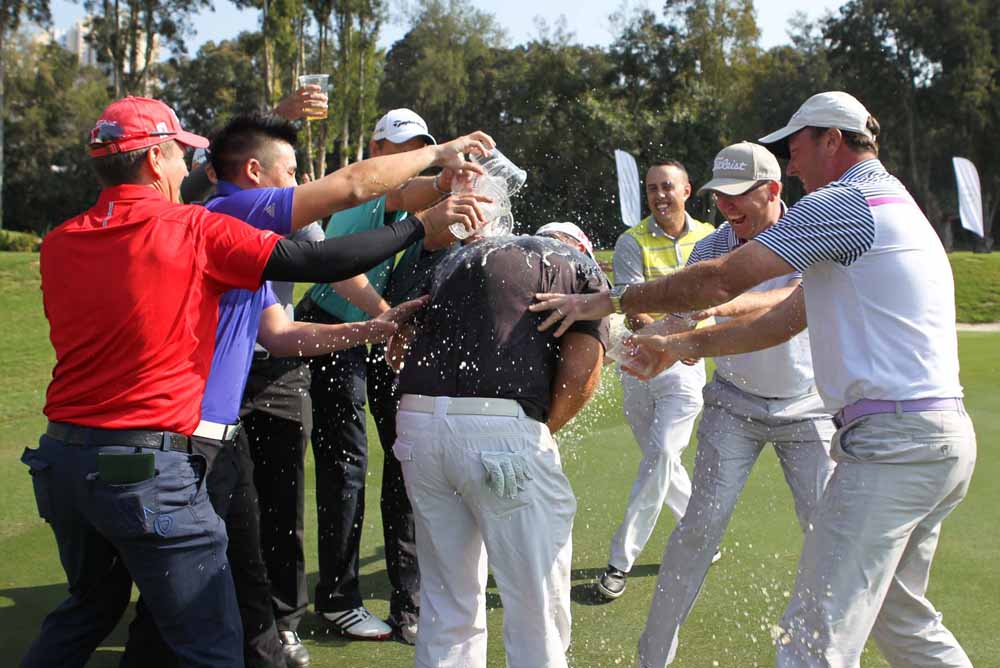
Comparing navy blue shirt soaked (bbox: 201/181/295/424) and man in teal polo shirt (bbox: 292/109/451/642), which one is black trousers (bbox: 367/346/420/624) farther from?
navy blue shirt soaked (bbox: 201/181/295/424)

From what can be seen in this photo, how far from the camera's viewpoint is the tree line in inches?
1639

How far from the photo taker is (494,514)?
358 cm

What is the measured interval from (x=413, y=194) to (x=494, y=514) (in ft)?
4.51

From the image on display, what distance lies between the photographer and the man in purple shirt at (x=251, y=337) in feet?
11.9

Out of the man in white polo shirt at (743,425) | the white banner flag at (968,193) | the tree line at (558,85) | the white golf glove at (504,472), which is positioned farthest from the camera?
the tree line at (558,85)

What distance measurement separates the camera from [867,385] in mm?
3398

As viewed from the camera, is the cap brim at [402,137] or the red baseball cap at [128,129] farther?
the cap brim at [402,137]

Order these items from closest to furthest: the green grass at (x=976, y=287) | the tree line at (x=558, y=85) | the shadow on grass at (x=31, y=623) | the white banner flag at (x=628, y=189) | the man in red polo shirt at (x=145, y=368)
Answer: the man in red polo shirt at (x=145, y=368) → the shadow on grass at (x=31, y=623) → the white banner flag at (x=628, y=189) → the green grass at (x=976, y=287) → the tree line at (x=558, y=85)

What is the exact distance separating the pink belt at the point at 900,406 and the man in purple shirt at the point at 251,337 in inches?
59.3

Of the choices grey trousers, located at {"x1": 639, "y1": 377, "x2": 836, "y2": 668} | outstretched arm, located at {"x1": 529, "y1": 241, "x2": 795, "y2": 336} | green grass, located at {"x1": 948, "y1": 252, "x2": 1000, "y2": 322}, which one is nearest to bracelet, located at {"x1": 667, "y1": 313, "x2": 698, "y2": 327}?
grey trousers, located at {"x1": 639, "y1": 377, "x2": 836, "y2": 668}

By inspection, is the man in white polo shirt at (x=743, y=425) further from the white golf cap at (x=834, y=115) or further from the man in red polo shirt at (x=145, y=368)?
the man in red polo shirt at (x=145, y=368)

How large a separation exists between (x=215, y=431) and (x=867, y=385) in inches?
87.3

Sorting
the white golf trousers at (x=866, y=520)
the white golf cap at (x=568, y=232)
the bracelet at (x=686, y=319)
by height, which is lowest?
the white golf trousers at (x=866, y=520)

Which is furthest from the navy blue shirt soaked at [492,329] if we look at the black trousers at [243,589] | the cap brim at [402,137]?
the cap brim at [402,137]
